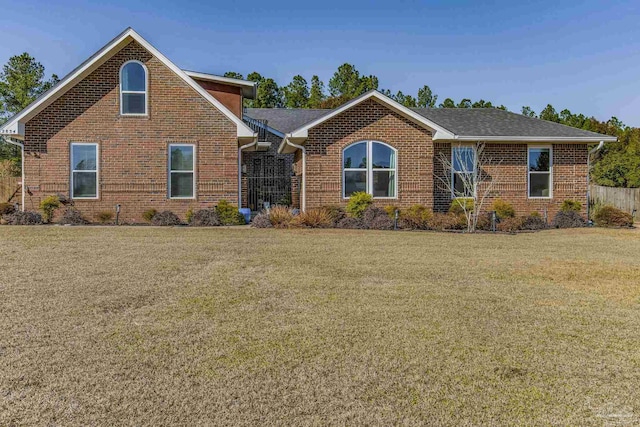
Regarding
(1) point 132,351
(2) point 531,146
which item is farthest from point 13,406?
(2) point 531,146

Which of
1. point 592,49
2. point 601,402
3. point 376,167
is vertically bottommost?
point 601,402

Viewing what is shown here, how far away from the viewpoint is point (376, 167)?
1667 centimetres

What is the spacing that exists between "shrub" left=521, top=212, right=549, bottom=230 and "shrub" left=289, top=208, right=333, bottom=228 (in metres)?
6.44

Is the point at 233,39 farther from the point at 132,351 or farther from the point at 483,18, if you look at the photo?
the point at 132,351

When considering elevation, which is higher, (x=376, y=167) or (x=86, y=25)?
(x=86, y=25)

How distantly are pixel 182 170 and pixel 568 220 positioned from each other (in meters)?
13.2

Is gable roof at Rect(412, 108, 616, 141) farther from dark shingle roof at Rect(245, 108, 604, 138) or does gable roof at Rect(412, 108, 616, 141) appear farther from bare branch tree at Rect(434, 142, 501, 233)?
bare branch tree at Rect(434, 142, 501, 233)

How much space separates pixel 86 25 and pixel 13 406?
2063 cm

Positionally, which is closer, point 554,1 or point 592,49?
point 554,1

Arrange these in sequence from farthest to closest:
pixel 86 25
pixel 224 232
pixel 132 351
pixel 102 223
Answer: pixel 86 25
pixel 102 223
pixel 224 232
pixel 132 351

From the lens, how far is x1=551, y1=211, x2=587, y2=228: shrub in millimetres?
16422

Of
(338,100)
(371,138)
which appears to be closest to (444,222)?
(371,138)

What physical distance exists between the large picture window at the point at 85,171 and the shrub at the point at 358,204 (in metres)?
8.42

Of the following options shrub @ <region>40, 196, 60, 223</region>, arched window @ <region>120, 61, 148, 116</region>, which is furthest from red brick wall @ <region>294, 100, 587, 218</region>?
shrub @ <region>40, 196, 60, 223</region>
